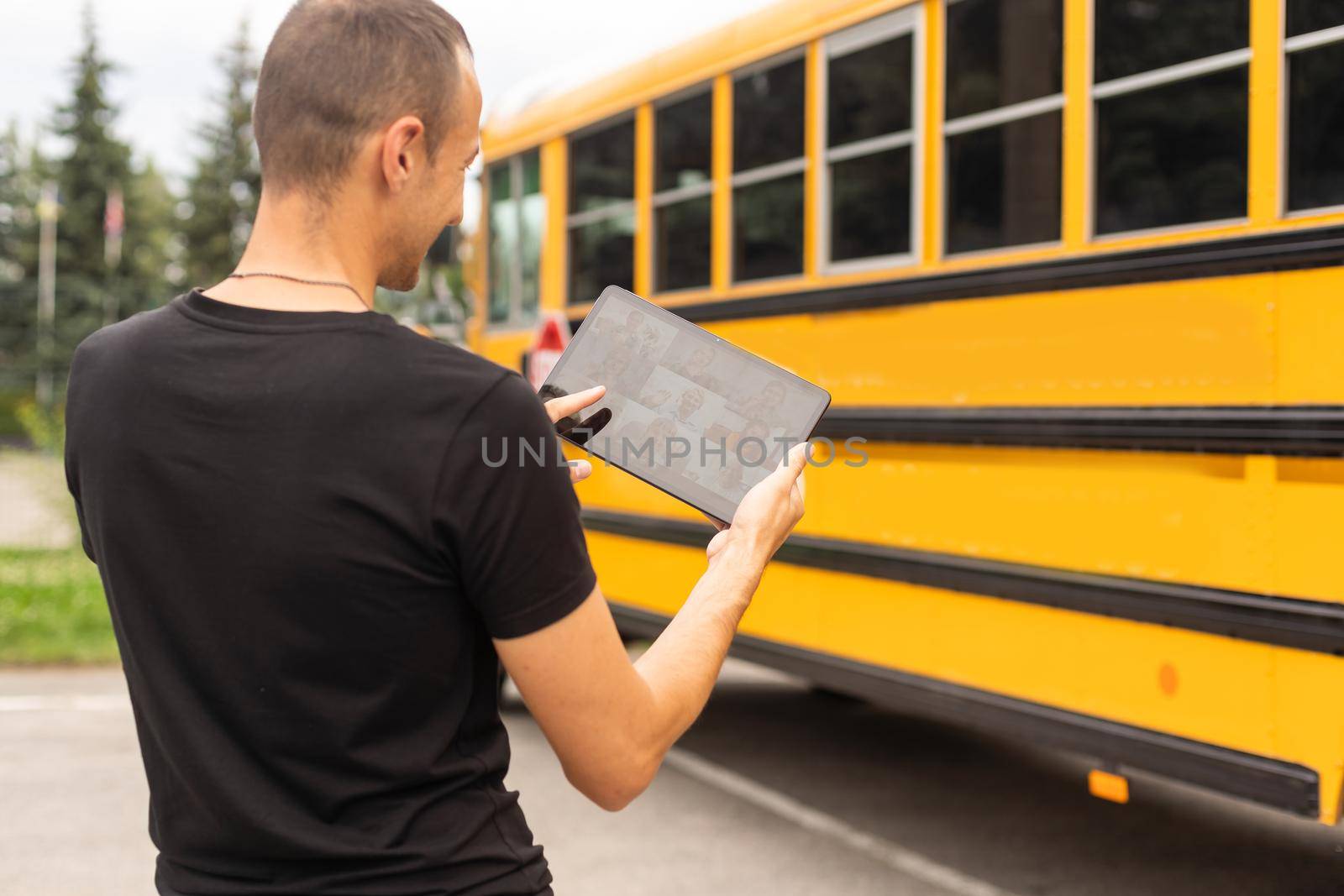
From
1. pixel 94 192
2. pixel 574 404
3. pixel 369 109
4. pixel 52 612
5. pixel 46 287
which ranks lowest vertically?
pixel 52 612

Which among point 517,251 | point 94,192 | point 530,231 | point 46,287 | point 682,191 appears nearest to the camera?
point 682,191

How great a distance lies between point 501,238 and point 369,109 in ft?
18.1

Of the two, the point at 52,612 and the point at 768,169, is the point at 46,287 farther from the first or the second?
the point at 768,169

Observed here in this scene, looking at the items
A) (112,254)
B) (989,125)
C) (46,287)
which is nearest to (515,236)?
(989,125)

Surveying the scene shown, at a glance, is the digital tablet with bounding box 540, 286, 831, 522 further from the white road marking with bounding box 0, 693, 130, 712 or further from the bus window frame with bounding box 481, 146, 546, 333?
the white road marking with bounding box 0, 693, 130, 712

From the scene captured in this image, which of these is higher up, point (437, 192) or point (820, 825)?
point (437, 192)

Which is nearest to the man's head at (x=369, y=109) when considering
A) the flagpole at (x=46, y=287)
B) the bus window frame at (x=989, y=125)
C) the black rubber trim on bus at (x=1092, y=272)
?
the black rubber trim on bus at (x=1092, y=272)

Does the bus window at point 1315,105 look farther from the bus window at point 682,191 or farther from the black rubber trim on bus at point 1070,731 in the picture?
the bus window at point 682,191

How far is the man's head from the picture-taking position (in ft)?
3.87

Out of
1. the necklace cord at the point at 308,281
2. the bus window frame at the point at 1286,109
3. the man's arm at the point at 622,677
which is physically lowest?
the man's arm at the point at 622,677

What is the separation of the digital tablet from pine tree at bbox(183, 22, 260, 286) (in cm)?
4409

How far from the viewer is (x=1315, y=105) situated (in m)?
3.09

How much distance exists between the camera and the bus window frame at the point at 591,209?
17.8ft

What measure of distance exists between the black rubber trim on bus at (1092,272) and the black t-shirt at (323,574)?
7.86 ft
